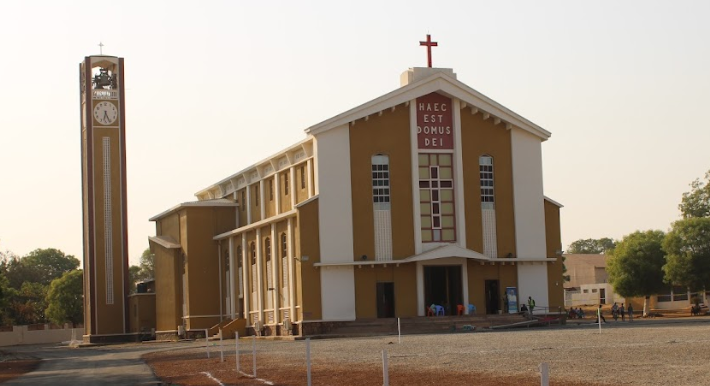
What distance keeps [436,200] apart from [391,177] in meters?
Answer: 2.79

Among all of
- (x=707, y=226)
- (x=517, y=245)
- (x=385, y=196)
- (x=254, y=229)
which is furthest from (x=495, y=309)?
(x=707, y=226)

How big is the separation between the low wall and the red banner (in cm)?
5116

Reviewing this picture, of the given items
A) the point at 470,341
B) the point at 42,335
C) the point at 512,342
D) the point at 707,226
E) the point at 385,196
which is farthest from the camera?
the point at 42,335

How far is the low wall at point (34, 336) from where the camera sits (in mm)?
101000

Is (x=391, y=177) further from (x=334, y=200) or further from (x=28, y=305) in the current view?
(x=28, y=305)

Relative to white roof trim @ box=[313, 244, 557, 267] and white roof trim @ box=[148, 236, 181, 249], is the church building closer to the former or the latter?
white roof trim @ box=[313, 244, 557, 267]

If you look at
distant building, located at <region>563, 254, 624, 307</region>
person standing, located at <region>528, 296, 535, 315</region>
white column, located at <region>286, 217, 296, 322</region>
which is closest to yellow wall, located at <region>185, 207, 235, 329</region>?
white column, located at <region>286, 217, 296, 322</region>

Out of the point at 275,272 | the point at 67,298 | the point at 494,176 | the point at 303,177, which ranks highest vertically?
the point at 303,177

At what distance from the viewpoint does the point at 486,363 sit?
89.8 feet

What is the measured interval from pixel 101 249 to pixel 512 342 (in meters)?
47.7

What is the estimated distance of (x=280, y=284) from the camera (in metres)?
63.6

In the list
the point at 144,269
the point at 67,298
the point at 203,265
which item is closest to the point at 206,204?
the point at 203,265

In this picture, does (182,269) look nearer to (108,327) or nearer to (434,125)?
(108,327)

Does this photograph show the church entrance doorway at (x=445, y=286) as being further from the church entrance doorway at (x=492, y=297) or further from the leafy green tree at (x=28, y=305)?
the leafy green tree at (x=28, y=305)
